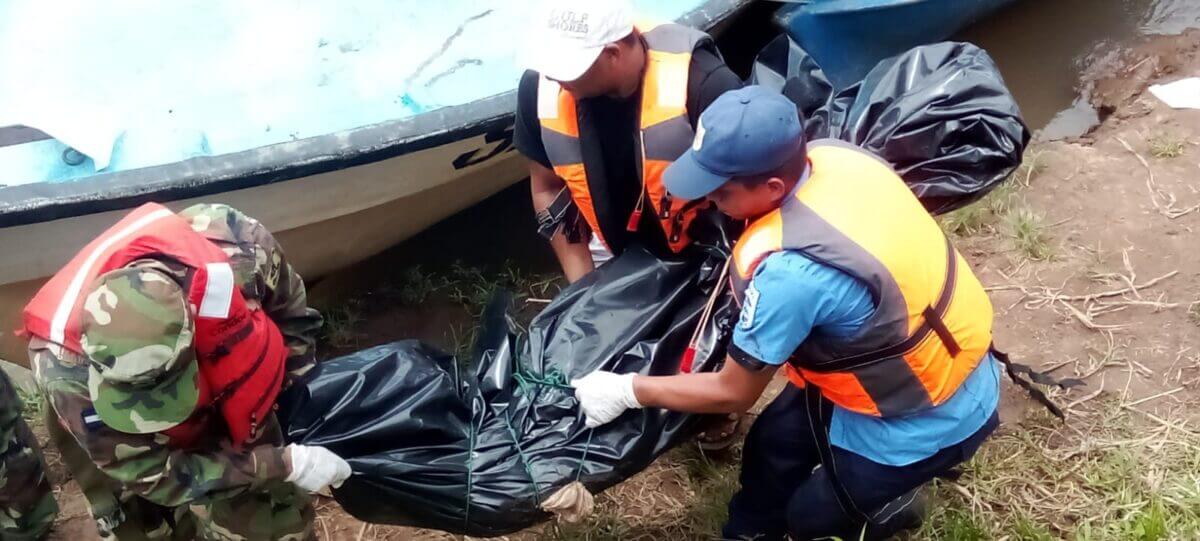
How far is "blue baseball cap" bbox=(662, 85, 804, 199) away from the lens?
191 cm

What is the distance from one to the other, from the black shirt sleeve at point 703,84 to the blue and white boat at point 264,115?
1.07 meters

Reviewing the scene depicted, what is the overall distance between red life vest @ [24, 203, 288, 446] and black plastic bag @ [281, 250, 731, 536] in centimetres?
22

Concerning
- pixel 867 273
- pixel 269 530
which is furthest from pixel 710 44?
pixel 269 530

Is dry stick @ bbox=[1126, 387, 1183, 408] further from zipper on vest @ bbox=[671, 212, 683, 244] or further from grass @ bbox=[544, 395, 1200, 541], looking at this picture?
zipper on vest @ bbox=[671, 212, 683, 244]

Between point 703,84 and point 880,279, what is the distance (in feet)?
2.97

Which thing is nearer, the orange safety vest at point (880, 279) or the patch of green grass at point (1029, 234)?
the orange safety vest at point (880, 279)

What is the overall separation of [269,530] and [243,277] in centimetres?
69

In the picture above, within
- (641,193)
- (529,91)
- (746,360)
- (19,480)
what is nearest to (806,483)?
(746,360)

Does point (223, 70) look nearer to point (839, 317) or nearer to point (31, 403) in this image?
point (31, 403)

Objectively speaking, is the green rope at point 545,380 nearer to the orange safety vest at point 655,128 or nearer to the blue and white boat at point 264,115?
the orange safety vest at point 655,128

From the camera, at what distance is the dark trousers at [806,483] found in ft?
7.66

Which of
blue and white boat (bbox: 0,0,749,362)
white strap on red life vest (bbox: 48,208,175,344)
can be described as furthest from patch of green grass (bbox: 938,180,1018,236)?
white strap on red life vest (bbox: 48,208,175,344)

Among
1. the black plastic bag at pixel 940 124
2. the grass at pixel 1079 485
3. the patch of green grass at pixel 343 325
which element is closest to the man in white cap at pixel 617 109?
the black plastic bag at pixel 940 124

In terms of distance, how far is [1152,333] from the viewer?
3377 millimetres
